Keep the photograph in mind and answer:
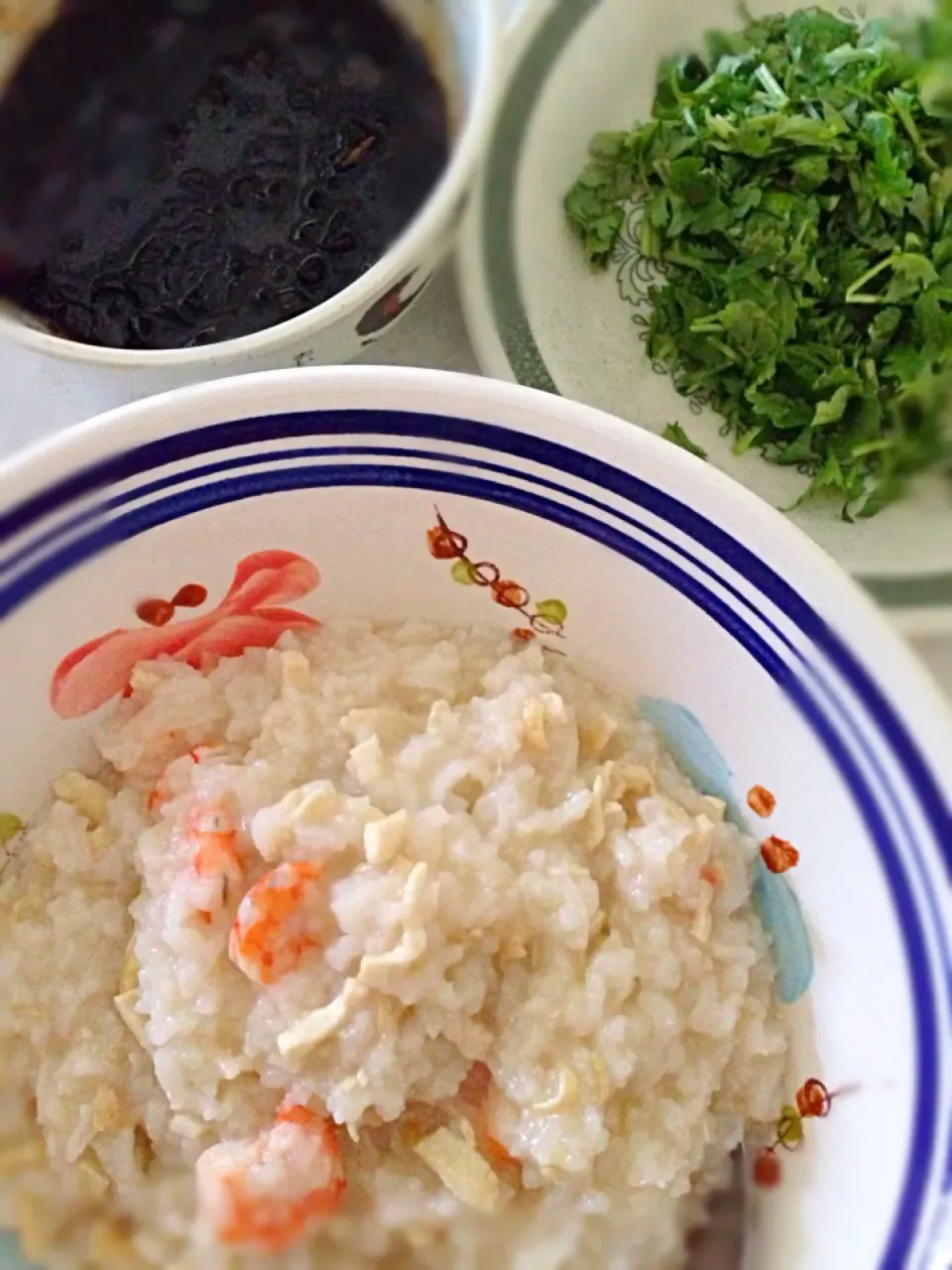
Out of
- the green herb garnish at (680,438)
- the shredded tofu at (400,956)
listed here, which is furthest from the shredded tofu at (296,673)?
the green herb garnish at (680,438)

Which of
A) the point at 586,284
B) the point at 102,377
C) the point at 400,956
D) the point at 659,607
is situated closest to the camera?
the point at 400,956

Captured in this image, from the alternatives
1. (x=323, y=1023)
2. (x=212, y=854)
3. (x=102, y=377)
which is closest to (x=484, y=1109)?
(x=323, y=1023)

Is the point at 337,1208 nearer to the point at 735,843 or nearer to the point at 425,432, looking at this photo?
the point at 735,843

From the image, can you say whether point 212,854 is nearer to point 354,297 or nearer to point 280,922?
point 280,922

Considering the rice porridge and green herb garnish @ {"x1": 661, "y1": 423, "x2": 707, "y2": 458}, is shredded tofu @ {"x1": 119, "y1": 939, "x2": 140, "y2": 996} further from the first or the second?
green herb garnish @ {"x1": 661, "y1": 423, "x2": 707, "y2": 458}

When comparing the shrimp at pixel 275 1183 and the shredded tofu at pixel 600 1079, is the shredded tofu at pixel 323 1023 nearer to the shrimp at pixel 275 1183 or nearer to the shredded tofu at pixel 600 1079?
the shrimp at pixel 275 1183

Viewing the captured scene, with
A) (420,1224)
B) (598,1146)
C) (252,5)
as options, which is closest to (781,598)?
(598,1146)
